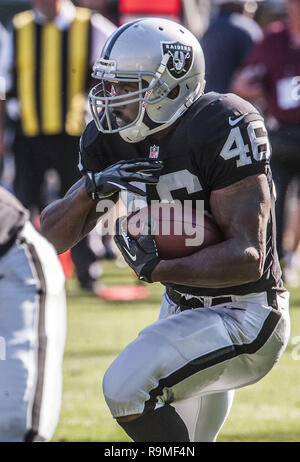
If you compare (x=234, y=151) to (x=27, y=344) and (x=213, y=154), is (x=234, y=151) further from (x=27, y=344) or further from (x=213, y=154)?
(x=27, y=344)

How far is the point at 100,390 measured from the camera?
173 inches

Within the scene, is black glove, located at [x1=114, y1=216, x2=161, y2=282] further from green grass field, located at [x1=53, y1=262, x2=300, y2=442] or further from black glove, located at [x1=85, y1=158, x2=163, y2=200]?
green grass field, located at [x1=53, y1=262, x2=300, y2=442]

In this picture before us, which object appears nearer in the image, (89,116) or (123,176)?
(123,176)

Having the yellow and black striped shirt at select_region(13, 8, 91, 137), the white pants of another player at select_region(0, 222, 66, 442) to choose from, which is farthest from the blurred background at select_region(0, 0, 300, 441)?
the white pants of another player at select_region(0, 222, 66, 442)

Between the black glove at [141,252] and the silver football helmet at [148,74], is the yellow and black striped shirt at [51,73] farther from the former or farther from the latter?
the black glove at [141,252]

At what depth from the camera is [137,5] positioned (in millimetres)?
6613

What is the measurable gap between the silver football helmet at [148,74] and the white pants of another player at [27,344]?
0.80m

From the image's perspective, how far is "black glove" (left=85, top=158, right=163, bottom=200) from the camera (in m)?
2.99

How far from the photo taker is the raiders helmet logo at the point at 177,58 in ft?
10.1

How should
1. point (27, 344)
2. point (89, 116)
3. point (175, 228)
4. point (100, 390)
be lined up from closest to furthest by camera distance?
point (27, 344)
point (175, 228)
point (100, 390)
point (89, 116)

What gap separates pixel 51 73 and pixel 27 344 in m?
4.45

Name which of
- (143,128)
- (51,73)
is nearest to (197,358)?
(143,128)

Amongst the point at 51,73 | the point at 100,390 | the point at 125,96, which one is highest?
the point at 125,96

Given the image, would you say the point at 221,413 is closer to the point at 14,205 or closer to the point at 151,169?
the point at 151,169
